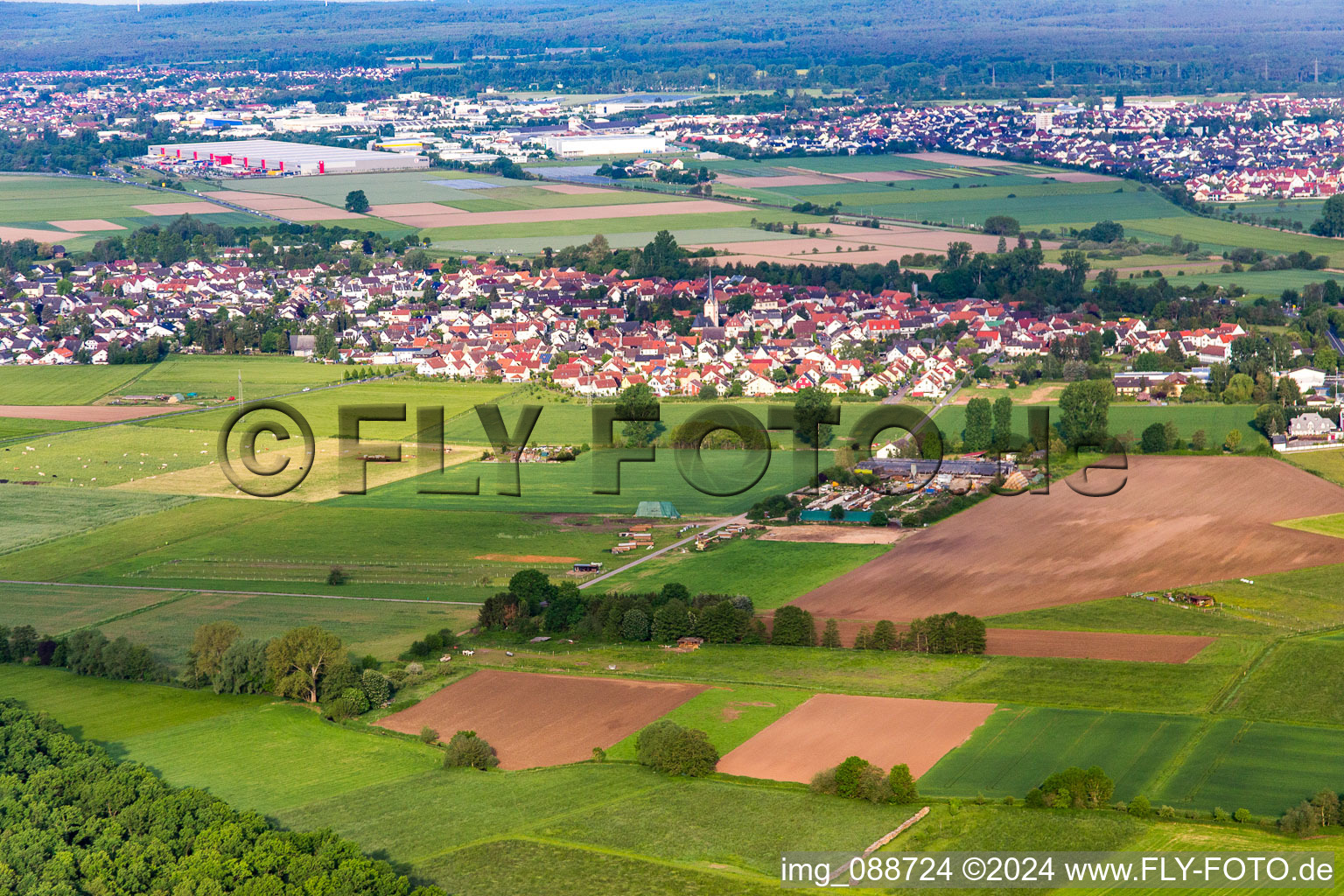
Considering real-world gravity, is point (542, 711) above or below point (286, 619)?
below

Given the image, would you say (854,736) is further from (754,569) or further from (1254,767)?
(754,569)

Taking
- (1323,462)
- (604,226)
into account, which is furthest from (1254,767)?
(604,226)

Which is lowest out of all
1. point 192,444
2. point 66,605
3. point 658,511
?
point 66,605

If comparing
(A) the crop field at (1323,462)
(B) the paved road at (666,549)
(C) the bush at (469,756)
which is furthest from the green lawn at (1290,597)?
(C) the bush at (469,756)

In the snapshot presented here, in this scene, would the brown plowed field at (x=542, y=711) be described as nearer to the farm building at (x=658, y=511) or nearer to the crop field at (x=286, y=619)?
the crop field at (x=286, y=619)

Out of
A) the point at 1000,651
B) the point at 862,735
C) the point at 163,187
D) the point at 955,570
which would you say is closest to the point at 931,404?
the point at 955,570

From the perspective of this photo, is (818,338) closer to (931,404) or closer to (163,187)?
(931,404)

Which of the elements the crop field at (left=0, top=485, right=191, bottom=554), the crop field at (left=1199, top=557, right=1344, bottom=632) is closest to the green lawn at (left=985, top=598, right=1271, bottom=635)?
the crop field at (left=1199, top=557, right=1344, bottom=632)
